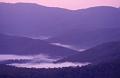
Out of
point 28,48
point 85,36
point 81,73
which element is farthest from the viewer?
point 85,36

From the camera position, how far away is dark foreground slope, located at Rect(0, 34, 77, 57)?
A: 13662 centimetres

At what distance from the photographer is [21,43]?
15612 centimetres

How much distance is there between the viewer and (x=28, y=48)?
480ft

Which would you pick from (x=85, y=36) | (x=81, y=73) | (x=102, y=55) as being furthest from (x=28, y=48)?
(x=81, y=73)

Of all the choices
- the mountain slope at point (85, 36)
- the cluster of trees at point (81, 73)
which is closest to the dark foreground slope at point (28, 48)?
the mountain slope at point (85, 36)

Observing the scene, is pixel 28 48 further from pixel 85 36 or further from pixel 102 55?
pixel 102 55

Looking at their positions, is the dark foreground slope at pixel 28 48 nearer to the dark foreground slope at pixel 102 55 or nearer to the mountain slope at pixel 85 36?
the mountain slope at pixel 85 36

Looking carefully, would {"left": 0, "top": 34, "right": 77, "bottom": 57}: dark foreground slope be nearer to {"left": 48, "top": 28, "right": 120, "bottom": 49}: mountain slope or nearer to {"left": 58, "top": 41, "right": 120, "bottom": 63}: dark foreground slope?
{"left": 48, "top": 28, "right": 120, "bottom": 49}: mountain slope

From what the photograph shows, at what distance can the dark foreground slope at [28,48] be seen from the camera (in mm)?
136625

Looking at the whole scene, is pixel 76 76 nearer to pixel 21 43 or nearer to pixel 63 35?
pixel 21 43

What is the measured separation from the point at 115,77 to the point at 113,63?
17.2 ft

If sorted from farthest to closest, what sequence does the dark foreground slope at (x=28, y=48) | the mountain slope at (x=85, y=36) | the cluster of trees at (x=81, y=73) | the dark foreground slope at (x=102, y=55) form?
the mountain slope at (x=85, y=36), the dark foreground slope at (x=28, y=48), the dark foreground slope at (x=102, y=55), the cluster of trees at (x=81, y=73)

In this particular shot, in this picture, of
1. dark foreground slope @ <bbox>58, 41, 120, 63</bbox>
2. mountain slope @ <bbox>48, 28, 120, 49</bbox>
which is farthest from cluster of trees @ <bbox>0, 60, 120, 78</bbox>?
mountain slope @ <bbox>48, 28, 120, 49</bbox>

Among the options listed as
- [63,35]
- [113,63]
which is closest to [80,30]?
[63,35]
